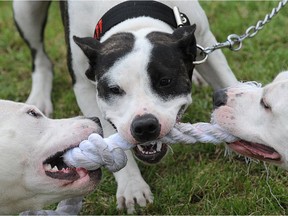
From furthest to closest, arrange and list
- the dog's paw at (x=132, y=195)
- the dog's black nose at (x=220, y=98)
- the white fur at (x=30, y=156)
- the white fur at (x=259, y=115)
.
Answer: the dog's paw at (x=132, y=195) < the dog's black nose at (x=220, y=98) < the white fur at (x=259, y=115) < the white fur at (x=30, y=156)

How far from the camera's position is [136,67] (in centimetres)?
329

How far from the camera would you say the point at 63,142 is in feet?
9.70

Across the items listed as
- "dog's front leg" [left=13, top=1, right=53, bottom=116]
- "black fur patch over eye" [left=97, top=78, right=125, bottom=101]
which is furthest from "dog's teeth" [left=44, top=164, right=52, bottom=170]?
"dog's front leg" [left=13, top=1, right=53, bottom=116]

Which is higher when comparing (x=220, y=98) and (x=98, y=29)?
(x=98, y=29)

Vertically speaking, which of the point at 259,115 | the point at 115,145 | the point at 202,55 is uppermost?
the point at 202,55

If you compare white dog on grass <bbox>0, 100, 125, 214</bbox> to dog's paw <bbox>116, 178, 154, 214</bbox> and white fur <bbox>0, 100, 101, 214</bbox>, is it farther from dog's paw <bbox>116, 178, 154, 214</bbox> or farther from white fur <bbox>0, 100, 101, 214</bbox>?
dog's paw <bbox>116, 178, 154, 214</bbox>

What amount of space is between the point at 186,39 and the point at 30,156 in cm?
109

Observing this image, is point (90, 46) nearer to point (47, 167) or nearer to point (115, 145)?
point (115, 145)

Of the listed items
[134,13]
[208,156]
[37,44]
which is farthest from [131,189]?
[37,44]

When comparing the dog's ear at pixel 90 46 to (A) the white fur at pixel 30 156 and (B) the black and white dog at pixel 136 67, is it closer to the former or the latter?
(B) the black and white dog at pixel 136 67

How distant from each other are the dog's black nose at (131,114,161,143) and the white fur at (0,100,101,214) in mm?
217

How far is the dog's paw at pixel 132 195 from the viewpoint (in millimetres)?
3771

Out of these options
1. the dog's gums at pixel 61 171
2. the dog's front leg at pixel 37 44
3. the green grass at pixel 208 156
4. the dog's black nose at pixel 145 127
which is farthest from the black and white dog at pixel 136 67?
the dog's front leg at pixel 37 44

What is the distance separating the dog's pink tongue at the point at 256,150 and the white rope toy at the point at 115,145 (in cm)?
5
